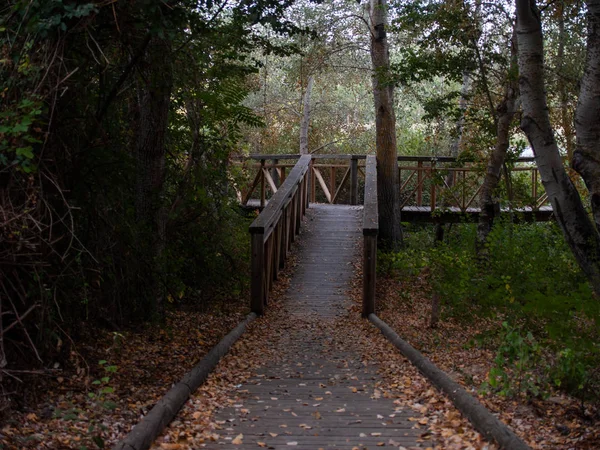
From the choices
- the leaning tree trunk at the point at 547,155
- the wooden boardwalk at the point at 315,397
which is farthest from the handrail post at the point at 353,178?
the leaning tree trunk at the point at 547,155

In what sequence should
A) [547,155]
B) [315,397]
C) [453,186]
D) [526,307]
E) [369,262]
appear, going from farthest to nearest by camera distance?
[453,186] < [369,262] < [547,155] < [315,397] < [526,307]

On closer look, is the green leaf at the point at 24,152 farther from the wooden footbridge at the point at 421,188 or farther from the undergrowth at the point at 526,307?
the wooden footbridge at the point at 421,188

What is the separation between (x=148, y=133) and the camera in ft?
23.4

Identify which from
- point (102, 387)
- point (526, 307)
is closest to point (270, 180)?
point (102, 387)

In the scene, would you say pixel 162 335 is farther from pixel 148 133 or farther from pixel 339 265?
pixel 339 265

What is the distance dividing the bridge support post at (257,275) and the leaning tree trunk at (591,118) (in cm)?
442

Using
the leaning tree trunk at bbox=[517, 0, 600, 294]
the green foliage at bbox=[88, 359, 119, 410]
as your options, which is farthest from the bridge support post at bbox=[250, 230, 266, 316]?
the green foliage at bbox=[88, 359, 119, 410]

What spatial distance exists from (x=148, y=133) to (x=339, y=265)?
5063mm

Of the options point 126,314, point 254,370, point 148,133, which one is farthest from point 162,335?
point 148,133

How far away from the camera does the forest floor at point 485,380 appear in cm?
399

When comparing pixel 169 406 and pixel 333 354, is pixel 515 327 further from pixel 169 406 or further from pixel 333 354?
pixel 169 406

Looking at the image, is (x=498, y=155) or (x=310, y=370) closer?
(x=310, y=370)

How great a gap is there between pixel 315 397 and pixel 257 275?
3.71 m

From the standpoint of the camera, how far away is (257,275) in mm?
8969
